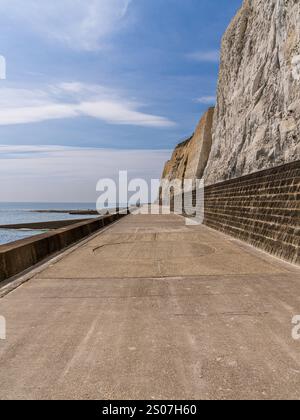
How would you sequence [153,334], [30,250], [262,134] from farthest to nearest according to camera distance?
1. [262,134]
2. [30,250]
3. [153,334]

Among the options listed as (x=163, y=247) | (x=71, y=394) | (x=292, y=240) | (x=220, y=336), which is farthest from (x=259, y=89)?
(x=71, y=394)

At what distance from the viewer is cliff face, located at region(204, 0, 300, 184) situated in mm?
14938

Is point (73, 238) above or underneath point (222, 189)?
underneath

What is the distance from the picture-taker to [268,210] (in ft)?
36.5

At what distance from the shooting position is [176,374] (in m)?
3.44

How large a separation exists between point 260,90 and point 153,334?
1939cm

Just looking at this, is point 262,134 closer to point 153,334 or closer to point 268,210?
point 268,210

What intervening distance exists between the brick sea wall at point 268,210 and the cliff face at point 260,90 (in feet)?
5.76

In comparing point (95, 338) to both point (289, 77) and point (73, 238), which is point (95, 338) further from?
point (289, 77)

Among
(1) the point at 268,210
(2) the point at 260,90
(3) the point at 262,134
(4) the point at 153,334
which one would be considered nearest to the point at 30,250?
(4) the point at 153,334

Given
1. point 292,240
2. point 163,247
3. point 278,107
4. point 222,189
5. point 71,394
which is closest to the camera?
point 71,394

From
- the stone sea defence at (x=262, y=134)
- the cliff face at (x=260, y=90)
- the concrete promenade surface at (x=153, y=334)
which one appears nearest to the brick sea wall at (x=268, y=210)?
the stone sea defence at (x=262, y=134)

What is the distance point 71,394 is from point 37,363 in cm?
76

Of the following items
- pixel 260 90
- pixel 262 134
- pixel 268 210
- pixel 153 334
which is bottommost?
pixel 153 334
